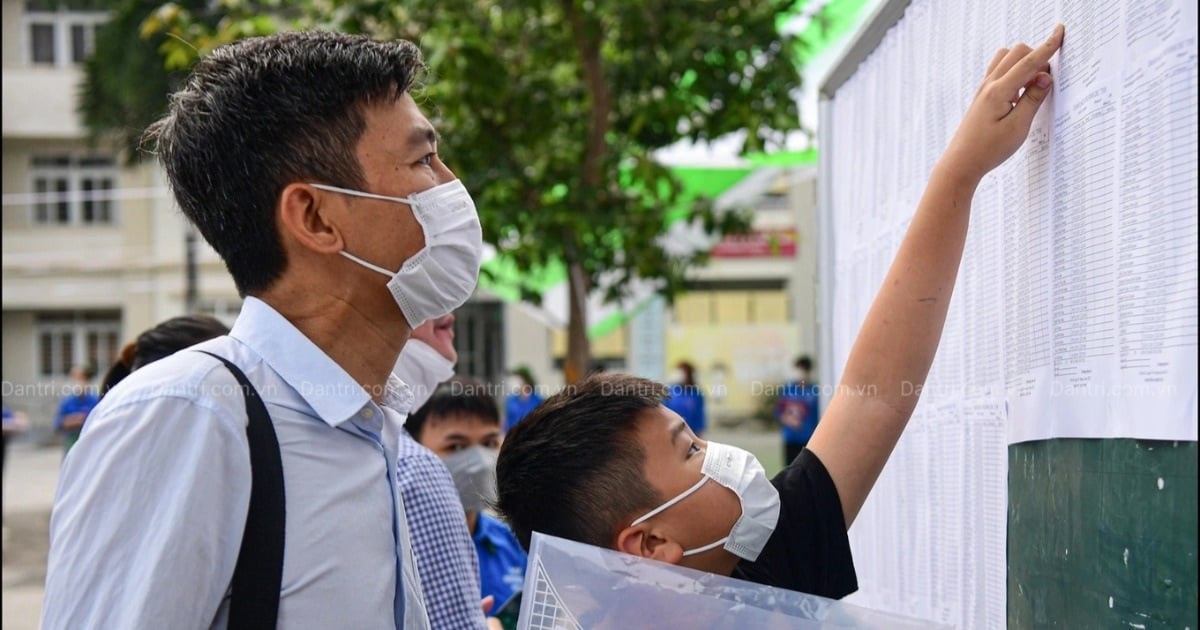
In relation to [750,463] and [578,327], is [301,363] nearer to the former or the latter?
[750,463]

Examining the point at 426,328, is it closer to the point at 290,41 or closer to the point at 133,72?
the point at 290,41

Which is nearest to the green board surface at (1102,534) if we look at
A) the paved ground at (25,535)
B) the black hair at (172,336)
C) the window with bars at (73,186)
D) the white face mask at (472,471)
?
the black hair at (172,336)

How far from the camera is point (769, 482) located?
1895 millimetres

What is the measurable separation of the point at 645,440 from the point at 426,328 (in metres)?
1.14

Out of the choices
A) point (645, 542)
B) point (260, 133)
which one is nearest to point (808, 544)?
point (645, 542)

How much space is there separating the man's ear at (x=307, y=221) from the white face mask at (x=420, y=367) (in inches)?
49.2

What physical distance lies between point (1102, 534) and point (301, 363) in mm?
1035

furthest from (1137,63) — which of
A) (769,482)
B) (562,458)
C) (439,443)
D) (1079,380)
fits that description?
(439,443)

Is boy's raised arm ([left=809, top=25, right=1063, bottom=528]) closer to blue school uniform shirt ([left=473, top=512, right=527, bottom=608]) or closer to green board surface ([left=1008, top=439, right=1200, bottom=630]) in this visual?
green board surface ([left=1008, top=439, right=1200, bottom=630])

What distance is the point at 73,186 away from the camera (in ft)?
81.8

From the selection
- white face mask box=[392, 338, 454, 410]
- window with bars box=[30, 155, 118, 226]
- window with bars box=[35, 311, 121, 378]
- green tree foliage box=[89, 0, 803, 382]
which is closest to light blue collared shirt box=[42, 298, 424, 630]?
white face mask box=[392, 338, 454, 410]

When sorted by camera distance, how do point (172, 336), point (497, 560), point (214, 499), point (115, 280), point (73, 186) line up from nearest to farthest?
1. point (214, 499)
2. point (172, 336)
3. point (497, 560)
4. point (115, 280)
5. point (73, 186)

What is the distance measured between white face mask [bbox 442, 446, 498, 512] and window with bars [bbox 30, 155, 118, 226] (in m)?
22.8

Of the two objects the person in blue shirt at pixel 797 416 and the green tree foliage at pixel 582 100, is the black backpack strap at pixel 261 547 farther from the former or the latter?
the person in blue shirt at pixel 797 416
